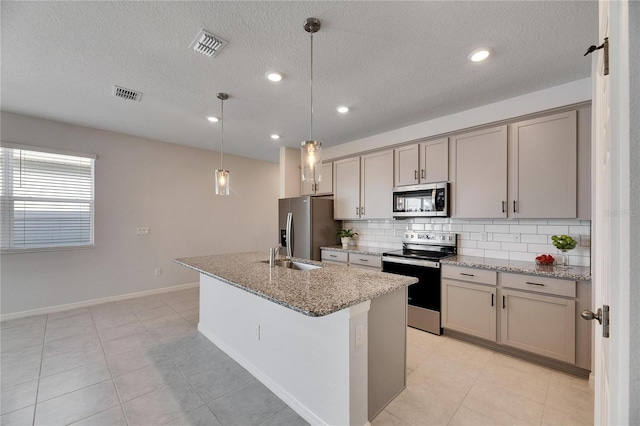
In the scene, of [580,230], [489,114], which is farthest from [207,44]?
[580,230]

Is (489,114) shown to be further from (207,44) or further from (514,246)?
(207,44)

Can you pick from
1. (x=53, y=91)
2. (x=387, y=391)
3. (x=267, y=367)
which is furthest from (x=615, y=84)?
(x=53, y=91)

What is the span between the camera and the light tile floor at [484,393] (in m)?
1.80

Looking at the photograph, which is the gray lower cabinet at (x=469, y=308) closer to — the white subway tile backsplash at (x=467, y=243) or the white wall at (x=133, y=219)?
the white subway tile backsplash at (x=467, y=243)

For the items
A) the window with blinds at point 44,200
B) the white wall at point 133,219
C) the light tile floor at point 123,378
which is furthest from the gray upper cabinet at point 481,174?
the window with blinds at point 44,200

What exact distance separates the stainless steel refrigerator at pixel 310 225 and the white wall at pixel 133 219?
1.60 metres

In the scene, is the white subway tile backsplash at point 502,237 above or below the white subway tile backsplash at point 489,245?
above

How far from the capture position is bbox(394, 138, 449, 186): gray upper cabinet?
3238 mm

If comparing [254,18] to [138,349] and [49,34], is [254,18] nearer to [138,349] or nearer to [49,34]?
[49,34]

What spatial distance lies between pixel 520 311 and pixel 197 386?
2880 millimetres

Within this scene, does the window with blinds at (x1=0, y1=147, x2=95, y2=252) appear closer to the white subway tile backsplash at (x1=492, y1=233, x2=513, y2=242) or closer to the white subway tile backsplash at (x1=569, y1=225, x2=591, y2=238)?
the white subway tile backsplash at (x1=492, y1=233, x2=513, y2=242)

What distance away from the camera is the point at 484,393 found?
2047 millimetres

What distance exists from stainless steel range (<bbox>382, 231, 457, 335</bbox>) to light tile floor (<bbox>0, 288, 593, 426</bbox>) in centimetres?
17

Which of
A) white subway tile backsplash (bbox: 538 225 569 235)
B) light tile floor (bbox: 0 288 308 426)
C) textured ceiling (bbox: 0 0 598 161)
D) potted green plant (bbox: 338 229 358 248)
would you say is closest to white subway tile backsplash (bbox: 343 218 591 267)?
white subway tile backsplash (bbox: 538 225 569 235)
